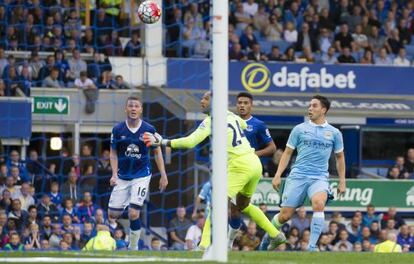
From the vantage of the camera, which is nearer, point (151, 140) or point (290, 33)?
point (151, 140)

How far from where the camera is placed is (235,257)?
41.3ft

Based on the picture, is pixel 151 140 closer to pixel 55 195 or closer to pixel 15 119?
pixel 55 195

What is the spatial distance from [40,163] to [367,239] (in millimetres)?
6084

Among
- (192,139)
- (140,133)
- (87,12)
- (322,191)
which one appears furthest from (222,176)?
(87,12)

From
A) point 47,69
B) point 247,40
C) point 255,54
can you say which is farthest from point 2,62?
point 247,40

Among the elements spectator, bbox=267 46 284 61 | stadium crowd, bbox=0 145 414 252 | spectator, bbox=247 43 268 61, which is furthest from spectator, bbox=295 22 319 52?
stadium crowd, bbox=0 145 414 252

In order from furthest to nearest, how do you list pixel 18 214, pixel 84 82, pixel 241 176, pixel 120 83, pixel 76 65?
pixel 120 83 < pixel 84 82 < pixel 76 65 < pixel 18 214 < pixel 241 176

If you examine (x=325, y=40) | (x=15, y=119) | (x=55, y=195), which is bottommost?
(x=55, y=195)

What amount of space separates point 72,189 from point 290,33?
877cm

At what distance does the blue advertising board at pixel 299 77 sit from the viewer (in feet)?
89.6

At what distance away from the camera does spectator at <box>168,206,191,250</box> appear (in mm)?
22781

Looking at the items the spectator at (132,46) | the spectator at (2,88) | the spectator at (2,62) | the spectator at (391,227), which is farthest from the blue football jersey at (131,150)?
the spectator at (132,46)

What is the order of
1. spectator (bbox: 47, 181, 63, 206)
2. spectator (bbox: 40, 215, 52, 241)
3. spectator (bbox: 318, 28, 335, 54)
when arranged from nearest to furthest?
1. spectator (bbox: 40, 215, 52, 241)
2. spectator (bbox: 47, 181, 63, 206)
3. spectator (bbox: 318, 28, 335, 54)

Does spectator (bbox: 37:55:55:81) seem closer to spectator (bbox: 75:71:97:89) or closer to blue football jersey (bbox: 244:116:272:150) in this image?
spectator (bbox: 75:71:97:89)
